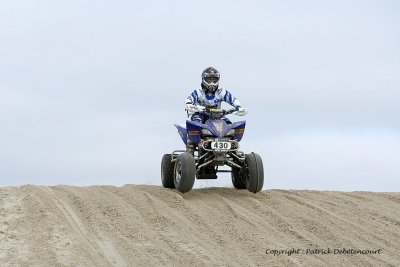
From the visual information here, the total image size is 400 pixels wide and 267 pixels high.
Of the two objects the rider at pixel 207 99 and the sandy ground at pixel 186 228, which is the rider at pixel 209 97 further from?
the sandy ground at pixel 186 228

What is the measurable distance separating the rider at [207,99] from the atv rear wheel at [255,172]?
3.70ft

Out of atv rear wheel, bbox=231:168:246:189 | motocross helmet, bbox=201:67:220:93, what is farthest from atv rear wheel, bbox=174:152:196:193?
motocross helmet, bbox=201:67:220:93

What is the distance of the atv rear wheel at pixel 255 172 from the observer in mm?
14023

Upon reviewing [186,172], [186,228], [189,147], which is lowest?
[186,228]

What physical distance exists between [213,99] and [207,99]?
0.14m

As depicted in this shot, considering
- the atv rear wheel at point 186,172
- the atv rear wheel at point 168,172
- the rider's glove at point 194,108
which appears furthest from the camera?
the atv rear wheel at point 168,172

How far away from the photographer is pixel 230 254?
10492 millimetres

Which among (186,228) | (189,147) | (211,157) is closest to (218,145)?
(211,157)

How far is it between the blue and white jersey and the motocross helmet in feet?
0.73

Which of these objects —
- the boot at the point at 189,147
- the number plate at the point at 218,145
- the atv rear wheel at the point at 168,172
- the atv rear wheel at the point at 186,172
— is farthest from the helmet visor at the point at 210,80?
the atv rear wheel at the point at 186,172

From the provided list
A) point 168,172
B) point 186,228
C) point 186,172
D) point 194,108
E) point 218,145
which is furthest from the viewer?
point 168,172

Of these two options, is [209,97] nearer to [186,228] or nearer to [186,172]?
[186,172]

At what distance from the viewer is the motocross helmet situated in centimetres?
1504

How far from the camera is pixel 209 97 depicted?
15.2 meters
